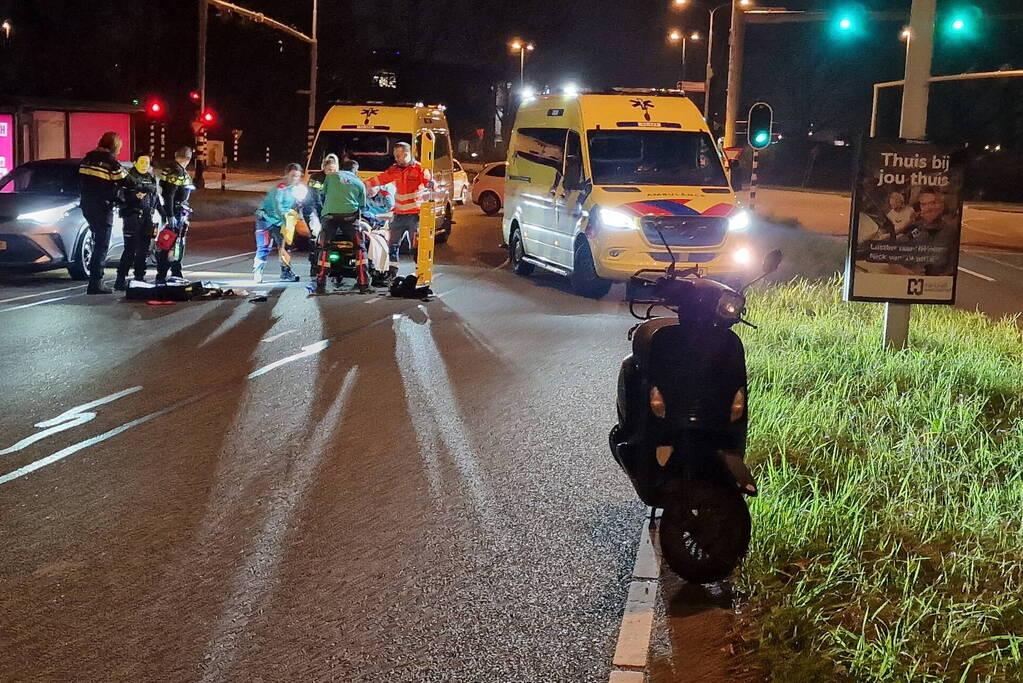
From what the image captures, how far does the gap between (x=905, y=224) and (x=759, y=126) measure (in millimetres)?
10432

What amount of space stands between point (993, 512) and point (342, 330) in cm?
771

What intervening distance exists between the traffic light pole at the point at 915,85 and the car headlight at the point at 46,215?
34.8ft

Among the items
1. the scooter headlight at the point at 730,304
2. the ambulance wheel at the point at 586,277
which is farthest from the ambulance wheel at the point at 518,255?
the scooter headlight at the point at 730,304

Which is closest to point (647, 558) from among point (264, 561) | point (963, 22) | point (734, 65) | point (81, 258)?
point (264, 561)

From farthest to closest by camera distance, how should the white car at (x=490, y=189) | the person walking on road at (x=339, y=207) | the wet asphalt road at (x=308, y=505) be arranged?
the white car at (x=490, y=189) < the person walking on road at (x=339, y=207) < the wet asphalt road at (x=308, y=505)

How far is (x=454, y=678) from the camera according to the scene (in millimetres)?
4543

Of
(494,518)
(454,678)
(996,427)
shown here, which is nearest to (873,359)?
(996,427)

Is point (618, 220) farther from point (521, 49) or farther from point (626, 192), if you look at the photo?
point (521, 49)

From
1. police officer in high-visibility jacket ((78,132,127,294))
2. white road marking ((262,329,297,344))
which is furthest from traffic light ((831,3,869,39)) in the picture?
white road marking ((262,329,297,344))

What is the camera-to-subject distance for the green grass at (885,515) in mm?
4672

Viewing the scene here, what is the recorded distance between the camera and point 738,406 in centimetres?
581

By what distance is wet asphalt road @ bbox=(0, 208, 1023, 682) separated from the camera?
15.9ft

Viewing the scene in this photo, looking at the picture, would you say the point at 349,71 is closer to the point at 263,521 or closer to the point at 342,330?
the point at 342,330

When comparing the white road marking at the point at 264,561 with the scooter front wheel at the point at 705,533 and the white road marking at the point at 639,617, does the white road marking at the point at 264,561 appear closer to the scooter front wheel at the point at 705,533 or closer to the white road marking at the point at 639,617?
the white road marking at the point at 639,617
